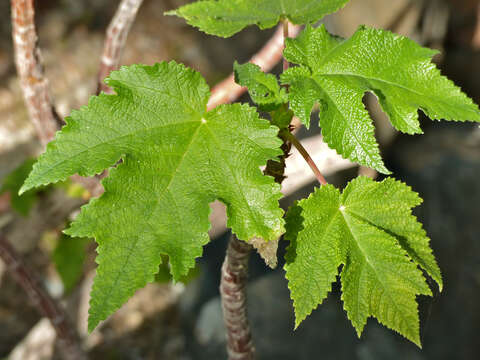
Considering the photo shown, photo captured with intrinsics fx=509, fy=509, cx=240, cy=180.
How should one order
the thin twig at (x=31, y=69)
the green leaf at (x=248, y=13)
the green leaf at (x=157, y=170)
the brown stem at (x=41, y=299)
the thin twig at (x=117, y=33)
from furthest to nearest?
the brown stem at (x=41, y=299)
the thin twig at (x=117, y=33)
the thin twig at (x=31, y=69)
the green leaf at (x=248, y=13)
the green leaf at (x=157, y=170)

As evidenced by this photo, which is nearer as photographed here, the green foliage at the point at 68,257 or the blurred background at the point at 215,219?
the green foliage at the point at 68,257

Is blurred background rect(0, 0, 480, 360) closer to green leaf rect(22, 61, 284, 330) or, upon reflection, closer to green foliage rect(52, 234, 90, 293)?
green foliage rect(52, 234, 90, 293)

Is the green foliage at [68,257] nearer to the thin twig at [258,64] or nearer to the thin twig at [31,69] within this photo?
the thin twig at [31,69]

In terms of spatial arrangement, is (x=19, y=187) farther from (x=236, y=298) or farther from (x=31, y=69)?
(x=236, y=298)

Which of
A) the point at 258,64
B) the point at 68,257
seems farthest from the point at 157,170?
the point at 68,257

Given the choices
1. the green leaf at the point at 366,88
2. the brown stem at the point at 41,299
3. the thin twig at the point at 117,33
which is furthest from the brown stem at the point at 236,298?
the brown stem at the point at 41,299

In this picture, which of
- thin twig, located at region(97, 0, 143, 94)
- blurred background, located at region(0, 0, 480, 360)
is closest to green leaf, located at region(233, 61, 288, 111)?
blurred background, located at region(0, 0, 480, 360)

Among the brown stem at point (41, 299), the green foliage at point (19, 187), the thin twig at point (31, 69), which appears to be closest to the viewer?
the thin twig at point (31, 69)
